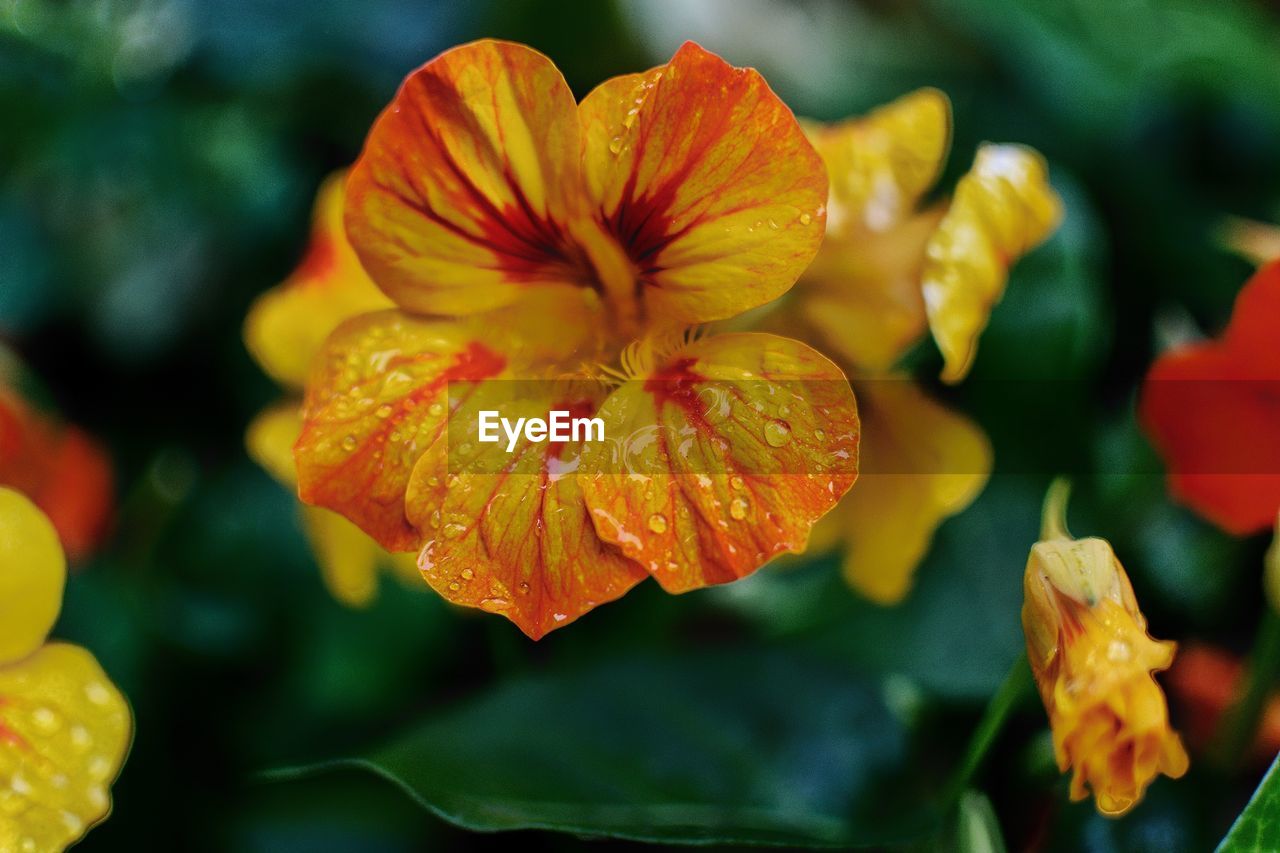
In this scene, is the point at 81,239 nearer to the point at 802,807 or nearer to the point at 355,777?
the point at 355,777

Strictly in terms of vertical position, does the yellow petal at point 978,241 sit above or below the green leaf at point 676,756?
above

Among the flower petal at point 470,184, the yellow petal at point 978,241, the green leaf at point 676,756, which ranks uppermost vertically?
the flower petal at point 470,184

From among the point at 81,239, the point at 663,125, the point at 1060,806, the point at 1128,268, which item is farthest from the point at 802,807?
the point at 81,239

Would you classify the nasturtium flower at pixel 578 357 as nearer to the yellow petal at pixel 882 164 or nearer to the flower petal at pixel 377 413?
the flower petal at pixel 377 413

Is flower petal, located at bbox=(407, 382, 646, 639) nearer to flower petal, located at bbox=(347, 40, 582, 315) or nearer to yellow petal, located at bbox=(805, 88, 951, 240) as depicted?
flower petal, located at bbox=(347, 40, 582, 315)

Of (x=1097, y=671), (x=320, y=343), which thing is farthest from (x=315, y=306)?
(x=1097, y=671)

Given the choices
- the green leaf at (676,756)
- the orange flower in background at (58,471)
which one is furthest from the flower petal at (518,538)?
the orange flower in background at (58,471)

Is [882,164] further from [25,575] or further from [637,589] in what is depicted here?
[25,575]
